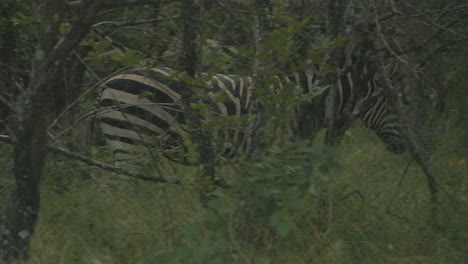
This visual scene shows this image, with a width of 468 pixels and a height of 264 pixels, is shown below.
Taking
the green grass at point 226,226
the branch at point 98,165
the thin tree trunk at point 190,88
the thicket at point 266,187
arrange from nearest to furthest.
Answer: the thicket at point 266,187, the green grass at point 226,226, the thin tree trunk at point 190,88, the branch at point 98,165

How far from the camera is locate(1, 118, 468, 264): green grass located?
9.77 feet

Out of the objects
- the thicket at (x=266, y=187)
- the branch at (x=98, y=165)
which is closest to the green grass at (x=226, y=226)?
the thicket at (x=266, y=187)

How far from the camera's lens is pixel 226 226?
2.86m

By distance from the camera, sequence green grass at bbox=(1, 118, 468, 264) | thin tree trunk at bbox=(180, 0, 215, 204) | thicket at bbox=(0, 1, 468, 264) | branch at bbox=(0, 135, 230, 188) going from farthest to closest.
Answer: branch at bbox=(0, 135, 230, 188)
thin tree trunk at bbox=(180, 0, 215, 204)
green grass at bbox=(1, 118, 468, 264)
thicket at bbox=(0, 1, 468, 264)

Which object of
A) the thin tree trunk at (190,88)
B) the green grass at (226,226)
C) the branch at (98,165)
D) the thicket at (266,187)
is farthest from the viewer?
the branch at (98,165)

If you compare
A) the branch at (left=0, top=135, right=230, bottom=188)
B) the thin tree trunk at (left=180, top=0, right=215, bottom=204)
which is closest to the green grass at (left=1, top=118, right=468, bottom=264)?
the branch at (left=0, top=135, right=230, bottom=188)

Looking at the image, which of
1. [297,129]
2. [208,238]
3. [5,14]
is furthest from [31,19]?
[5,14]

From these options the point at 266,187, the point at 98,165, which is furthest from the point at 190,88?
the point at 266,187

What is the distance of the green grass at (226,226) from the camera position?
2.98 metres

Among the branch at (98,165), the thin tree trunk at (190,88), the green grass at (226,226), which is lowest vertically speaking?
the green grass at (226,226)

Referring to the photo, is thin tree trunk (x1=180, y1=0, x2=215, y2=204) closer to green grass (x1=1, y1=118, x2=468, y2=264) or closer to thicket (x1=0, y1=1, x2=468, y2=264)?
thicket (x1=0, y1=1, x2=468, y2=264)

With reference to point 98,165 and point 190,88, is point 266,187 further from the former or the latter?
point 98,165

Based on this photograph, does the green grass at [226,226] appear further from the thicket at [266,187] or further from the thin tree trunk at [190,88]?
the thin tree trunk at [190,88]

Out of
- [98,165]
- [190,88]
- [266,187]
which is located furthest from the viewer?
[98,165]
